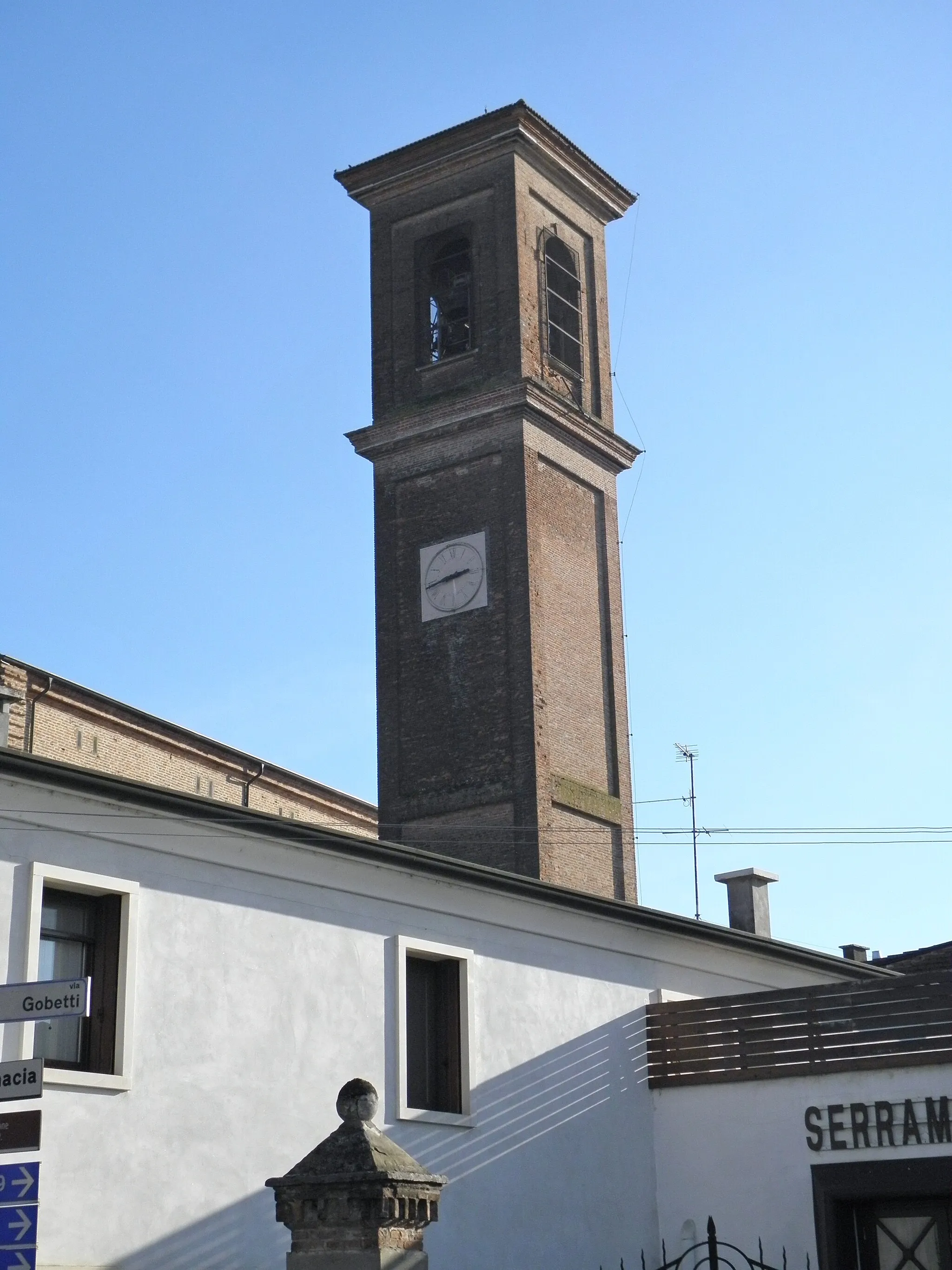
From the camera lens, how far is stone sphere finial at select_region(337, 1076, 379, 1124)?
33.9ft

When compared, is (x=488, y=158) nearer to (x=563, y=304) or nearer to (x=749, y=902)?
(x=563, y=304)

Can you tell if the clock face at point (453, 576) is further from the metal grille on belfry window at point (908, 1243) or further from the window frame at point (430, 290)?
the metal grille on belfry window at point (908, 1243)

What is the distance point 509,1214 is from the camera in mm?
16797

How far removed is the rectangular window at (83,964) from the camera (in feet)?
44.2

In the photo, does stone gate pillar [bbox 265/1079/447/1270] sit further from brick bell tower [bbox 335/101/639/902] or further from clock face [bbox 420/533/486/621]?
clock face [bbox 420/533/486/621]

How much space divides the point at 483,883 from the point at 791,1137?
4.03m

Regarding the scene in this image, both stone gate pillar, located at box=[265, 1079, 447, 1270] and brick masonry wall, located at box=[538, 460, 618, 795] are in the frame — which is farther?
brick masonry wall, located at box=[538, 460, 618, 795]

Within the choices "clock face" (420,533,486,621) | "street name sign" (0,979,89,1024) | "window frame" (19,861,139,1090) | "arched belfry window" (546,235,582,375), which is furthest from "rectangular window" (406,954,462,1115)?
"arched belfry window" (546,235,582,375)

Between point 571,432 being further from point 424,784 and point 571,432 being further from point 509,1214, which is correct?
point 509,1214

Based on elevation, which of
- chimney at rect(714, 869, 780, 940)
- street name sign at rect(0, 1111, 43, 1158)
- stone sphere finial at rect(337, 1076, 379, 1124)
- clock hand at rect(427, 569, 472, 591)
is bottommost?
street name sign at rect(0, 1111, 43, 1158)

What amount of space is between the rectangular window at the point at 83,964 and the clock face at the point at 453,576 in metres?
15.3

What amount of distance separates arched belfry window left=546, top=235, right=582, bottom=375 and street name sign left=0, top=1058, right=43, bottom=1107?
940 inches

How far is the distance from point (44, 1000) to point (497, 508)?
68.4 ft

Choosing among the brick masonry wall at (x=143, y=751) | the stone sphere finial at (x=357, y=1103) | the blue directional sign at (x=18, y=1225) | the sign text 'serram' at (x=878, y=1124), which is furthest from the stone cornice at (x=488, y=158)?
the blue directional sign at (x=18, y=1225)
